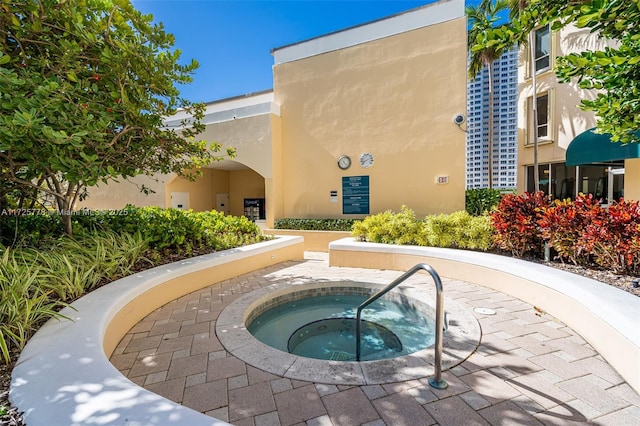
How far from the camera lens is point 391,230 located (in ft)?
23.3

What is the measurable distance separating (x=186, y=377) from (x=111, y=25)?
5000mm

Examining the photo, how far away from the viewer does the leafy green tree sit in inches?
135

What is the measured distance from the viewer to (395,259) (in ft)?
21.5

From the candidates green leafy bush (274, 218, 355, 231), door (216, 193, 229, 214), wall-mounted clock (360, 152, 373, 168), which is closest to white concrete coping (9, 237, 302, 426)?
green leafy bush (274, 218, 355, 231)

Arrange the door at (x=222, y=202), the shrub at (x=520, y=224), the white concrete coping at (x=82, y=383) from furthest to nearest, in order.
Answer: the door at (x=222, y=202) < the shrub at (x=520, y=224) < the white concrete coping at (x=82, y=383)

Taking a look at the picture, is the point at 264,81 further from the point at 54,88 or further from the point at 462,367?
the point at 462,367

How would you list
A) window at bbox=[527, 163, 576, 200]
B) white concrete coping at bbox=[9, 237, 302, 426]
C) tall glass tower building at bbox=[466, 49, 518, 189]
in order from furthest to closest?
tall glass tower building at bbox=[466, 49, 518, 189]
window at bbox=[527, 163, 576, 200]
white concrete coping at bbox=[9, 237, 302, 426]

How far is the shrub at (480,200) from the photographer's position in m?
10.8

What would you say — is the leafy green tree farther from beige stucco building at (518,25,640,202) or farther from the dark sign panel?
beige stucco building at (518,25,640,202)

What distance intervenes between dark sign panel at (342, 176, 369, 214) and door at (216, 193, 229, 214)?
7241mm

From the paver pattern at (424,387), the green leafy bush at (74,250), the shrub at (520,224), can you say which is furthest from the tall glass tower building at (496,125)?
the paver pattern at (424,387)

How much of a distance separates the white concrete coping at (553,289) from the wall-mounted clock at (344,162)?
4123 mm

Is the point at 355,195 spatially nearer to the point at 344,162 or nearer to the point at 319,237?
the point at 344,162

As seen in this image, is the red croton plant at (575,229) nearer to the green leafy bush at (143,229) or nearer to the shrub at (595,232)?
the shrub at (595,232)
